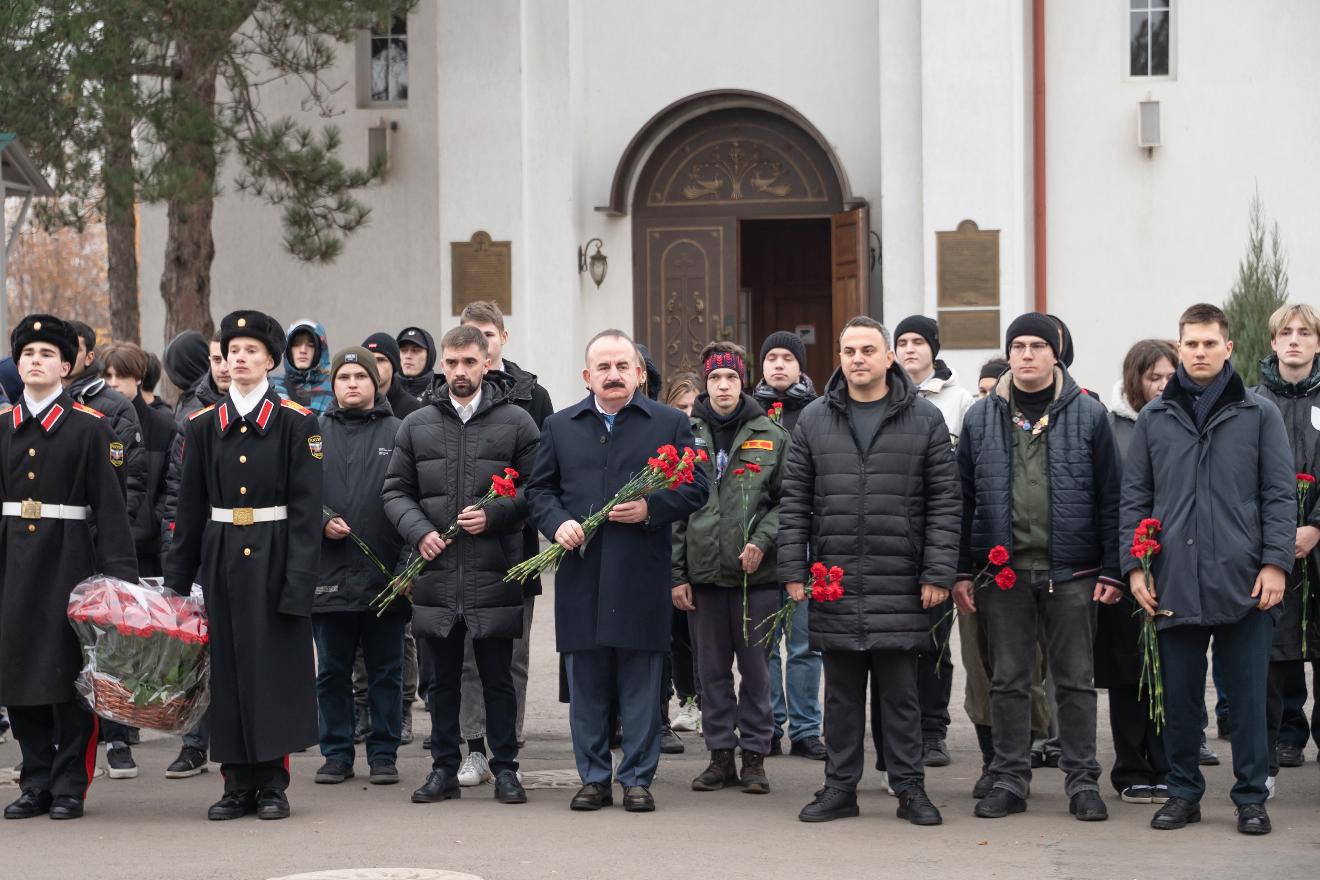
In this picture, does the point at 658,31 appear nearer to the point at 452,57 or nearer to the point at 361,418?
the point at 452,57

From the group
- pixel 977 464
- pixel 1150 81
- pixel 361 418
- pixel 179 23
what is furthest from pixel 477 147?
pixel 977 464

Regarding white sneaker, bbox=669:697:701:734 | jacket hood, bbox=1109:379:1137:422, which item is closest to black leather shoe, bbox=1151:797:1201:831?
jacket hood, bbox=1109:379:1137:422

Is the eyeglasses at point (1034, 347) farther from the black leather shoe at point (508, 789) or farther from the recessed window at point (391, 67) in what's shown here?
the recessed window at point (391, 67)

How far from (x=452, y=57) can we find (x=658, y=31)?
1983mm

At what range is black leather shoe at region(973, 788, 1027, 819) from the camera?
737 centimetres

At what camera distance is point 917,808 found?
7.26 m

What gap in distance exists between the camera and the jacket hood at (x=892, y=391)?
24.3 feet

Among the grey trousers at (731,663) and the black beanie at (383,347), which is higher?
the black beanie at (383,347)

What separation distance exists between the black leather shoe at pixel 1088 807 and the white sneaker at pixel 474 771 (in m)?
2.52

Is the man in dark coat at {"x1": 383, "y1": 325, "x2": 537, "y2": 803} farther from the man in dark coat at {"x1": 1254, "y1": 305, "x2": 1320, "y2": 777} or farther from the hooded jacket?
the man in dark coat at {"x1": 1254, "y1": 305, "x2": 1320, "y2": 777}

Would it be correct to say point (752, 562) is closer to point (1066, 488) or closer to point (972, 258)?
point (1066, 488)

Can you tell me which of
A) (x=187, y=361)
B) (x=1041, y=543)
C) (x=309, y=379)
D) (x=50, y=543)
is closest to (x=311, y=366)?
(x=309, y=379)

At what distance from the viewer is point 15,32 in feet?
48.0

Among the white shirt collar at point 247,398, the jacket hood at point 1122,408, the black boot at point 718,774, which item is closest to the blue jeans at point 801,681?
the black boot at point 718,774
